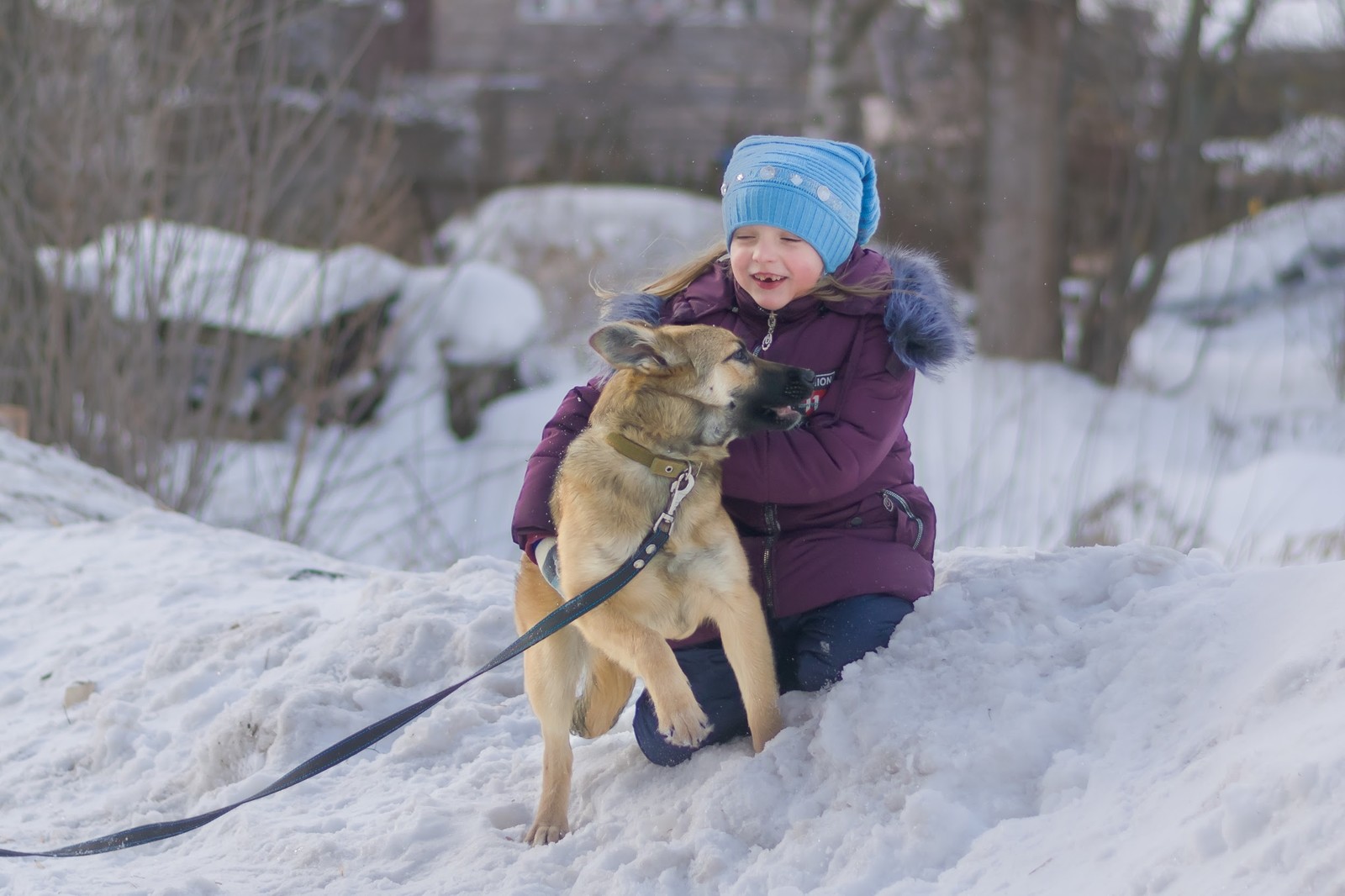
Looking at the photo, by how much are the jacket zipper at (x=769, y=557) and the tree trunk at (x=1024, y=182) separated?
11.4 metres

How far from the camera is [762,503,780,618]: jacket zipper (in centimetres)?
358

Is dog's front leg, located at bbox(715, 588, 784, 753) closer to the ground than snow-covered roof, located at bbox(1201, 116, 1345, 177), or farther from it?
closer to the ground

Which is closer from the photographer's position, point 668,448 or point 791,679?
point 668,448

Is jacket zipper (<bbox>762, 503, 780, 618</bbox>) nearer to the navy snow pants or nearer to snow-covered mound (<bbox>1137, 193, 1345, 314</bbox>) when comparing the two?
the navy snow pants

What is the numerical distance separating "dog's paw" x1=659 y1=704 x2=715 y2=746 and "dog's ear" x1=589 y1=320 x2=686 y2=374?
0.85 meters

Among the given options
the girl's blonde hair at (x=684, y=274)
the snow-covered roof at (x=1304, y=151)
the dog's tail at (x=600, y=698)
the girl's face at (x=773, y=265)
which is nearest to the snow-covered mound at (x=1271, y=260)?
the snow-covered roof at (x=1304, y=151)

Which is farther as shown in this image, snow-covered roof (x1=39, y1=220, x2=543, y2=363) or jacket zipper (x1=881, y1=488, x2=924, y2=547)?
snow-covered roof (x1=39, y1=220, x2=543, y2=363)

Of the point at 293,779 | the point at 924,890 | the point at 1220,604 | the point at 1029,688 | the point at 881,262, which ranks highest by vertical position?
the point at 881,262

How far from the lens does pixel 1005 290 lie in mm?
14797

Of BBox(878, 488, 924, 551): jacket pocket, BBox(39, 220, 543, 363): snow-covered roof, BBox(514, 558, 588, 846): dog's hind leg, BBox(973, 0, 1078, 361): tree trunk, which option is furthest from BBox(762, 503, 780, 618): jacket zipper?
BBox(973, 0, 1078, 361): tree trunk

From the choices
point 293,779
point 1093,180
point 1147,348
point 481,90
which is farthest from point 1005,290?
point 293,779

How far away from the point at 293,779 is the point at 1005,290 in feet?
41.8

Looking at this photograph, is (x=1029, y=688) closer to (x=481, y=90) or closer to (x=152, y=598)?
(x=152, y=598)

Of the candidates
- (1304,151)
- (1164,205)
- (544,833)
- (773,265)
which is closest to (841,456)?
(773,265)
